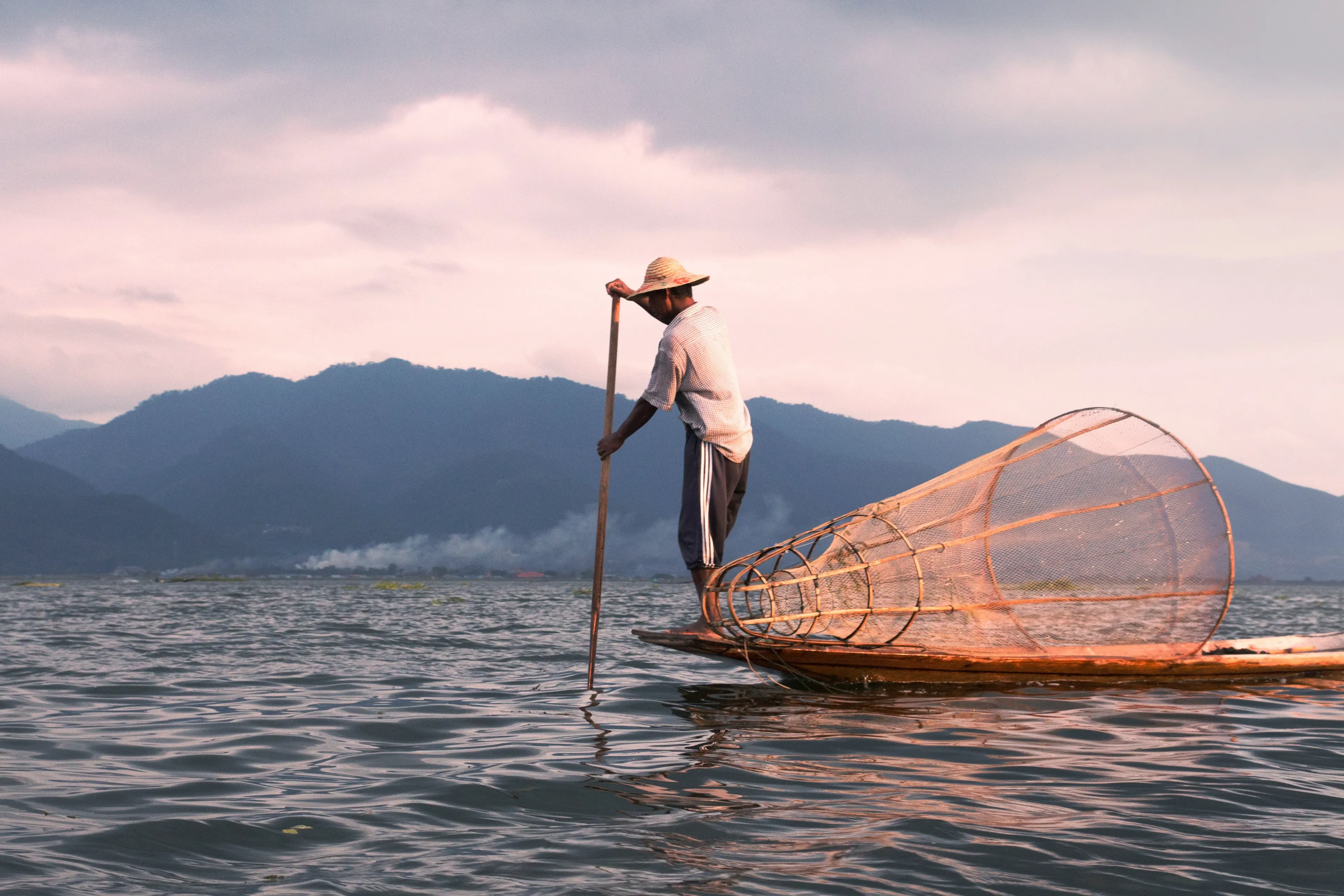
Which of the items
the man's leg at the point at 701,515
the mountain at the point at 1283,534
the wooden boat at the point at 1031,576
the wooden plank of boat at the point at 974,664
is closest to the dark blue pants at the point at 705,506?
the man's leg at the point at 701,515

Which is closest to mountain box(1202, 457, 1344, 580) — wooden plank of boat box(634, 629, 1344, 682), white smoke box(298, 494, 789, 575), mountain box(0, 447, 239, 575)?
white smoke box(298, 494, 789, 575)

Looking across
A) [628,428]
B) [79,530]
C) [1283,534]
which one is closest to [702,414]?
[628,428]

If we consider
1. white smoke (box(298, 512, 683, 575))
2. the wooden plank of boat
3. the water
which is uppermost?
the wooden plank of boat

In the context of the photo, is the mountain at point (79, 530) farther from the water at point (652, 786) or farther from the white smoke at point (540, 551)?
the water at point (652, 786)

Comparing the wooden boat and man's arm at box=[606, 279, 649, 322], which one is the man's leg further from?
man's arm at box=[606, 279, 649, 322]

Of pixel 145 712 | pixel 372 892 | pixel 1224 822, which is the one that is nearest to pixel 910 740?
pixel 1224 822

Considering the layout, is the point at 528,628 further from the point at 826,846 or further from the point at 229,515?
the point at 229,515

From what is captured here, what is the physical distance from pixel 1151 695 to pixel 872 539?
210 cm

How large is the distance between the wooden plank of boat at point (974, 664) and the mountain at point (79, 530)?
154819 millimetres

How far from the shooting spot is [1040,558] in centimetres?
725

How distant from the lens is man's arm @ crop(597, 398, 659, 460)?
21.9ft

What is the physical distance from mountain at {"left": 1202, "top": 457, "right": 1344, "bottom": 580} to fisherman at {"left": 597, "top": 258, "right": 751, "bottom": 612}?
177075 mm

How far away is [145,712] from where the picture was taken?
639 centimetres

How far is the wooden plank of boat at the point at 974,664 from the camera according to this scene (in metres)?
6.57
